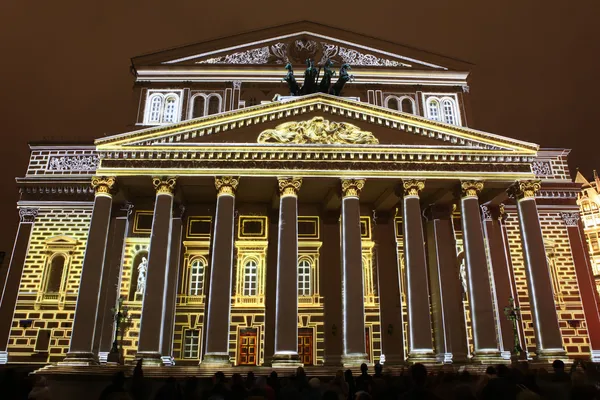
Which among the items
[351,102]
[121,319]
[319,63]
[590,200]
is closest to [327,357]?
[121,319]

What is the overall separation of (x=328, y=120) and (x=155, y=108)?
1503 cm

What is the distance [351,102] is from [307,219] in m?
8.13

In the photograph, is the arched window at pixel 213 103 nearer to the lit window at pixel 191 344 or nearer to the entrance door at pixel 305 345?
the lit window at pixel 191 344

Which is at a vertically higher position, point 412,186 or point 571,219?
point 571,219

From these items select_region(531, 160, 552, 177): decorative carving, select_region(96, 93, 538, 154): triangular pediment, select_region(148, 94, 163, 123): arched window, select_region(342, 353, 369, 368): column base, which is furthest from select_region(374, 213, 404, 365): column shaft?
select_region(148, 94, 163, 123): arched window

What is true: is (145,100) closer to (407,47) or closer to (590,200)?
(407,47)

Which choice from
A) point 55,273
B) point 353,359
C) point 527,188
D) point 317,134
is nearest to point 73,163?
point 55,273

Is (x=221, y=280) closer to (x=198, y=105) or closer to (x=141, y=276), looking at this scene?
(x=141, y=276)

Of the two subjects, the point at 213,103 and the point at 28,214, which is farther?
the point at 213,103

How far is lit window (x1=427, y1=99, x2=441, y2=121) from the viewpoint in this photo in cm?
3756

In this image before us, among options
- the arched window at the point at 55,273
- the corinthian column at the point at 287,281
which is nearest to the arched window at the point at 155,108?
the arched window at the point at 55,273

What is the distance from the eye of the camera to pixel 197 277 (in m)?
31.1

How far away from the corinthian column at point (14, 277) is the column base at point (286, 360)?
16.5 meters

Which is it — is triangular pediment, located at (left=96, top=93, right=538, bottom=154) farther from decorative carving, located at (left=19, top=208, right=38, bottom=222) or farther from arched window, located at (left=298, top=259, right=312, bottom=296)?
decorative carving, located at (left=19, top=208, right=38, bottom=222)
